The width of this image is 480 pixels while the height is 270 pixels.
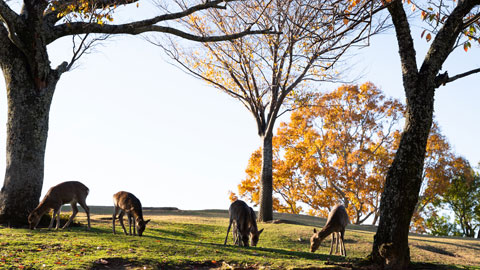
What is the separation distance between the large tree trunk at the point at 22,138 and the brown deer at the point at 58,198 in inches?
42.3

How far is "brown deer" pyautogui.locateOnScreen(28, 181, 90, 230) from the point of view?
45.8 feet

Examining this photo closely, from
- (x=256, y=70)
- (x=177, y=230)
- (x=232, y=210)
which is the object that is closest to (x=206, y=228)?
(x=177, y=230)

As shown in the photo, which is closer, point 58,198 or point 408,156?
point 408,156

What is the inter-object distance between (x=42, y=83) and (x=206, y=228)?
8751mm

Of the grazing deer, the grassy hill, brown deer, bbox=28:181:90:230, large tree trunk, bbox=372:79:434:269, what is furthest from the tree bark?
brown deer, bbox=28:181:90:230

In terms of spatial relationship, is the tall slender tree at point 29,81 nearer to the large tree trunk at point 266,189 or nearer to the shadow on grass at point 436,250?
the large tree trunk at point 266,189

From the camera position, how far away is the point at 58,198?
14.0 meters

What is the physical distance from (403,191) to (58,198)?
9.79m

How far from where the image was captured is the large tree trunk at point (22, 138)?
1478 centimetres

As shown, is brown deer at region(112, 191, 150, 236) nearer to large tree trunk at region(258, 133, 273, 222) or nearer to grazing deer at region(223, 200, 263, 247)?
grazing deer at region(223, 200, 263, 247)

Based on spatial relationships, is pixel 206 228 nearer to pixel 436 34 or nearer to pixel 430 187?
pixel 436 34

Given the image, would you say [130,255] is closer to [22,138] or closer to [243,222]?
[243,222]

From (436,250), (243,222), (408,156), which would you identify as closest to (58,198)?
(243,222)

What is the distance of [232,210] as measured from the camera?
14570 mm
